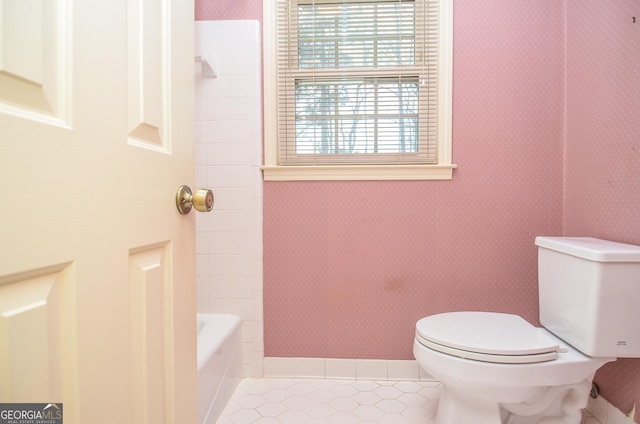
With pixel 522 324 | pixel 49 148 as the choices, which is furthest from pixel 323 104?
pixel 49 148

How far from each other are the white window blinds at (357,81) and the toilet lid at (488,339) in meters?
0.77

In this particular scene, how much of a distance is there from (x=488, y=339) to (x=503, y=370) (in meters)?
0.10

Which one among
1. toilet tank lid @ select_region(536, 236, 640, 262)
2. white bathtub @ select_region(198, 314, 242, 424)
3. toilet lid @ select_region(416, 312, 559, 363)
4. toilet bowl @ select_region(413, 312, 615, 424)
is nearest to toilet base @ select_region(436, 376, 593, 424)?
toilet bowl @ select_region(413, 312, 615, 424)

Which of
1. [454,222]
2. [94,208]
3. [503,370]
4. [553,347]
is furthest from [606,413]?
[94,208]

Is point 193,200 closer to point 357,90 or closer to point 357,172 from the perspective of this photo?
point 357,172

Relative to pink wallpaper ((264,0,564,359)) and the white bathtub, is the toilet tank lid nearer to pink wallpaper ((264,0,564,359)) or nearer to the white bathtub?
pink wallpaper ((264,0,564,359))

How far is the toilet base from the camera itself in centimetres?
129

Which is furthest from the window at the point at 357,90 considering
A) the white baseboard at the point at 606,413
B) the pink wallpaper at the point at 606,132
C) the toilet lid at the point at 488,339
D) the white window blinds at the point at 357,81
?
the white baseboard at the point at 606,413

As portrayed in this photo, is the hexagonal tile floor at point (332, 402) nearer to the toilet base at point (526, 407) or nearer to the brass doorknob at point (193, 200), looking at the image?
the toilet base at point (526, 407)

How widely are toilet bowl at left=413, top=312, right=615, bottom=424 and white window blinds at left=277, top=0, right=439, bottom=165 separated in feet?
2.74

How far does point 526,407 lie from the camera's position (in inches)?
51.9

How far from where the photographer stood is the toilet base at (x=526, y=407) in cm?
129

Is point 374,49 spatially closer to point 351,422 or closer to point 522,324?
point 522,324

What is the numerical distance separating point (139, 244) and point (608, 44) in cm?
173
